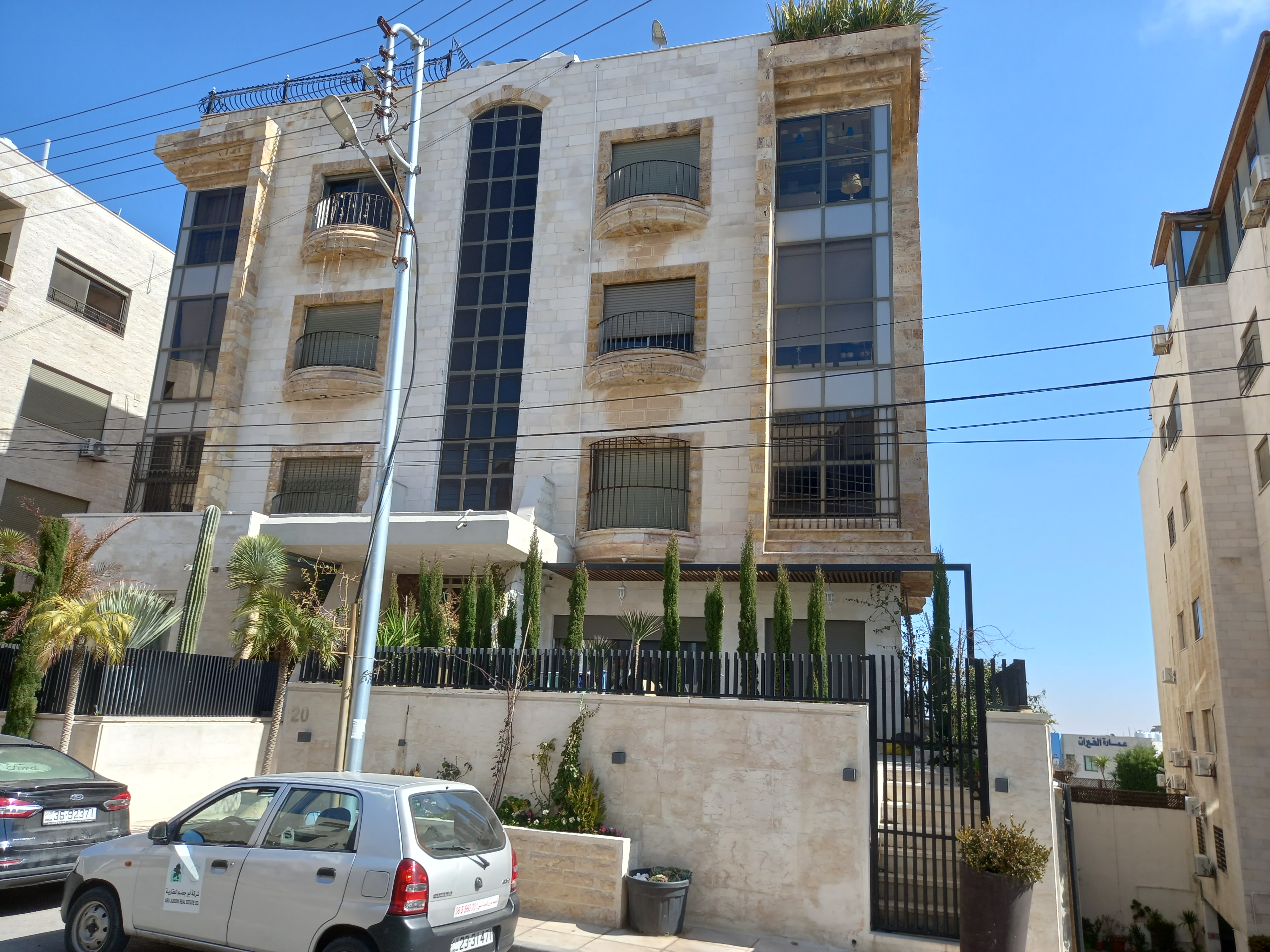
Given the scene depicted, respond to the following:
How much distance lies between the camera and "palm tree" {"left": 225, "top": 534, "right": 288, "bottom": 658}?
16172 mm

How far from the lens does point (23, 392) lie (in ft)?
84.3

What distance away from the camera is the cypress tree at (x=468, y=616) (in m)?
14.7

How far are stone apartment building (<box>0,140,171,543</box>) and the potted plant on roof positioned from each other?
2590 centimetres

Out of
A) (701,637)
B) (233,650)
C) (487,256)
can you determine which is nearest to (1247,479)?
(701,637)

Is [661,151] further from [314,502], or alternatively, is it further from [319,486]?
[314,502]

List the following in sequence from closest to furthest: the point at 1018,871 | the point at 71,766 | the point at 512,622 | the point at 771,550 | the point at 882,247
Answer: the point at 1018,871 → the point at 71,766 → the point at 512,622 → the point at 771,550 → the point at 882,247

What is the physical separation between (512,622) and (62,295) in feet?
72.1

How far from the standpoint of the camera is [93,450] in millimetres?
26984

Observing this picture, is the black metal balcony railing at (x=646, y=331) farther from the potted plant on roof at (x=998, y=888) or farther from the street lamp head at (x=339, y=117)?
the potted plant on roof at (x=998, y=888)

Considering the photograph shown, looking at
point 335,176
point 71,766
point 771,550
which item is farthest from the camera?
point 335,176

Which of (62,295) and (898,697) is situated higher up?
(62,295)

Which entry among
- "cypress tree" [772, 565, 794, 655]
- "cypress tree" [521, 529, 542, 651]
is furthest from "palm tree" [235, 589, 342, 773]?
"cypress tree" [772, 565, 794, 655]

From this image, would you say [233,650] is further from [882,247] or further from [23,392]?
[882,247]

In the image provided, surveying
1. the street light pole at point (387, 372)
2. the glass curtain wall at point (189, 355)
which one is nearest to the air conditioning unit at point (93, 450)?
the glass curtain wall at point (189, 355)
